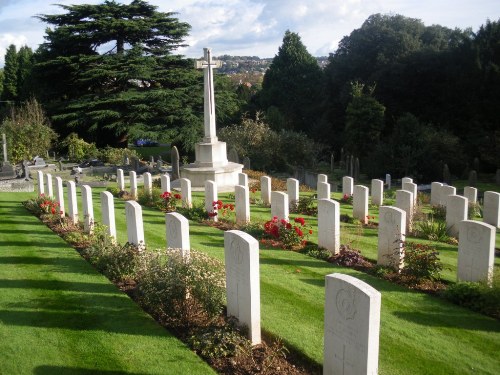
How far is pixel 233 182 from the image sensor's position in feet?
65.5

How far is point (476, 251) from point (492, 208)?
5656 mm

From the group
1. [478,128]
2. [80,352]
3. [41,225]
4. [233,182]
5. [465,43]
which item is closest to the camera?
[80,352]

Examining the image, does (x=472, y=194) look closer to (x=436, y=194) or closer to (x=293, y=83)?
(x=436, y=194)

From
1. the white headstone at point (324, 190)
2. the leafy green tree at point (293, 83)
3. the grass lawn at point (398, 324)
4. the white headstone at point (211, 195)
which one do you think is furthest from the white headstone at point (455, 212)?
the leafy green tree at point (293, 83)

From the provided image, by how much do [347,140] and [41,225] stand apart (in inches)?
1114

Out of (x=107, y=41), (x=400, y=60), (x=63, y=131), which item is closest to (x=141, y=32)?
(x=107, y=41)

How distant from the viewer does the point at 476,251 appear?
7.95m

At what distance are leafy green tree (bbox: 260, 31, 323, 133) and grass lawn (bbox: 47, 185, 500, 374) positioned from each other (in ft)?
131

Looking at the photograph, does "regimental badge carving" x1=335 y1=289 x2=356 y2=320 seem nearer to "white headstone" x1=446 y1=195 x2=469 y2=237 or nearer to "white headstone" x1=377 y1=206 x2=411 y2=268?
"white headstone" x1=377 y1=206 x2=411 y2=268

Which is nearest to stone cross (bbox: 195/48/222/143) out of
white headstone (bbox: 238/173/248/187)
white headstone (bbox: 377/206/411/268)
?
white headstone (bbox: 238/173/248/187)

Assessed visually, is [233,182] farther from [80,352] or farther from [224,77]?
[224,77]

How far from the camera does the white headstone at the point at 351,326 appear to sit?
4561 mm

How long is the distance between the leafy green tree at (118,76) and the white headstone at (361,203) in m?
23.8

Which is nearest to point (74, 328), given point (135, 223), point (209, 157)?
point (135, 223)
